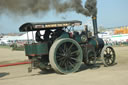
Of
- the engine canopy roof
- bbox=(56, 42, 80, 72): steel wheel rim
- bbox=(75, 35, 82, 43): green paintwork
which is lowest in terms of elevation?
bbox=(56, 42, 80, 72): steel wheel rim

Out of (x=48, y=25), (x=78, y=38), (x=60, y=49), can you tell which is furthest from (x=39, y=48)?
(x=78, y=38)

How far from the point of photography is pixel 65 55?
8.14m

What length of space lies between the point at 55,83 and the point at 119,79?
6.51 ft

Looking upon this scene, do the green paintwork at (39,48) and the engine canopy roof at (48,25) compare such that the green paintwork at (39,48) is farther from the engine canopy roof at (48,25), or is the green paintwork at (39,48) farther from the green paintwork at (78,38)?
the green paintwork at (78,38)

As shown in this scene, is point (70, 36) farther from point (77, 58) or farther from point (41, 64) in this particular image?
point (41, 64)

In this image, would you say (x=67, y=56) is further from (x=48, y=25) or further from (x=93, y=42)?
(x=93, y=42)

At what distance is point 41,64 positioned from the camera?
8.20 m

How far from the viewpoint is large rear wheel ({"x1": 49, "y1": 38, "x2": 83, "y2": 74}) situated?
770cm

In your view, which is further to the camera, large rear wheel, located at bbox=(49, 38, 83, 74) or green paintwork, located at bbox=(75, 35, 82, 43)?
green paintwork, located at bbox=(75, 35, 82, 43)

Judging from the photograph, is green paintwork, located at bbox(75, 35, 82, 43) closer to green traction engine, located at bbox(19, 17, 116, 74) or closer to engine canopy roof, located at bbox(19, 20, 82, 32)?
green traction engine, located at bbox(19, 17, 116, 74)

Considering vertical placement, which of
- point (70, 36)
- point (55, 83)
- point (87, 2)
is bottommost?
point (55, 83)

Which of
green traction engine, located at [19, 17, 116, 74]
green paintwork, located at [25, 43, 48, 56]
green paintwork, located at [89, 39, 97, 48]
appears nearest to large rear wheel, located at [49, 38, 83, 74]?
green traction engine, located at [19, 17, 116, 74]

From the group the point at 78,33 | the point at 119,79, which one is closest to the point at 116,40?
the point at 78,33

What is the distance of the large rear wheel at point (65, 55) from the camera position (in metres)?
7.70
